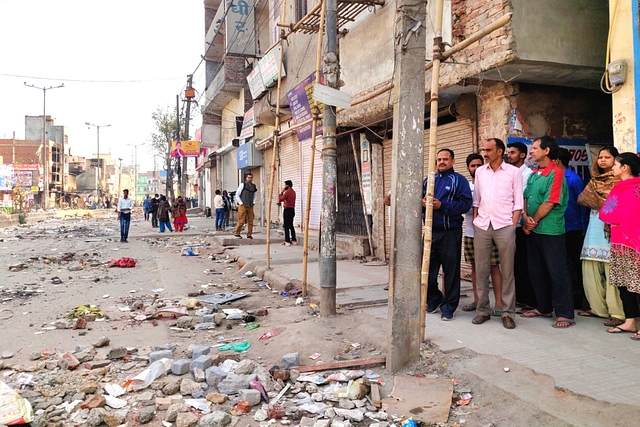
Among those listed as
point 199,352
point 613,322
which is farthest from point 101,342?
point 613,322

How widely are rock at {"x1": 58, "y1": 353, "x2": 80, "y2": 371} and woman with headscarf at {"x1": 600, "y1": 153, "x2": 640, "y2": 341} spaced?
4.58 m

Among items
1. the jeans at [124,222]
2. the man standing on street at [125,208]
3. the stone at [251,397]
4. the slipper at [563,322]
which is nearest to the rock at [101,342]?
the stone at [251,397]

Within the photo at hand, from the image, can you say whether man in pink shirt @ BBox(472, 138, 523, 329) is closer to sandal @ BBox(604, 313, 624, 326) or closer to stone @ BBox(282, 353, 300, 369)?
sandal @ BBox(604, 313, 624, 326)

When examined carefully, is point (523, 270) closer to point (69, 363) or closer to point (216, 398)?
point (216, 398)

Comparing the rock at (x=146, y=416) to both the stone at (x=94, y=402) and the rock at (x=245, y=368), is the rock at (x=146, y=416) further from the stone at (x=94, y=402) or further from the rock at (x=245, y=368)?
the rock at (x=245, y=368)

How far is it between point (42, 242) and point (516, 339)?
1685 centimetres

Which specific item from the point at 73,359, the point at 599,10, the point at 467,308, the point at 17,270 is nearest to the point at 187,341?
the point at 73,359

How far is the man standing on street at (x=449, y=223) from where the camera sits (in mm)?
4484

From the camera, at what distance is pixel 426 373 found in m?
3.49

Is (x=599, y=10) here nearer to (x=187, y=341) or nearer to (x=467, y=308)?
(x=467, y=308)

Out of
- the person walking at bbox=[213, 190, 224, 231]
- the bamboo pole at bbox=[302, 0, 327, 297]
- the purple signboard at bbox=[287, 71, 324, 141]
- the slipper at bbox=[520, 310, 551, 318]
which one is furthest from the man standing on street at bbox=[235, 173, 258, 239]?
the slipper at bbox=[520, 310, 551, 318]

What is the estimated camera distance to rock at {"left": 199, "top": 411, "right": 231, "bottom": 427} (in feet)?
9.73

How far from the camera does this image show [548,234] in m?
4.30

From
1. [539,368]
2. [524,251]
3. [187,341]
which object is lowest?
[187,341]
